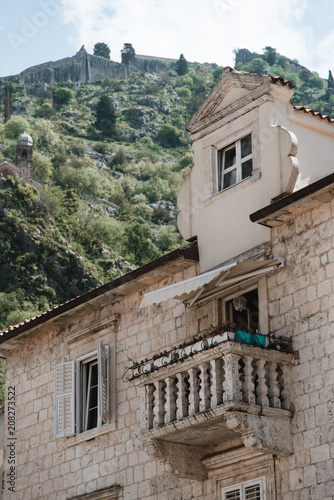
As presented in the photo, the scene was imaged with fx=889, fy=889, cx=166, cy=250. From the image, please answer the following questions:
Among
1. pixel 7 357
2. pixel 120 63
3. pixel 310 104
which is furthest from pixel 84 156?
pixel 7 357

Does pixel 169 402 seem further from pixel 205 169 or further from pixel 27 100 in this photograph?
pixel 27 100

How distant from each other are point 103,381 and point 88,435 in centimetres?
108

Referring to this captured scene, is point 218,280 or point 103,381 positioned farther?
point 103,381

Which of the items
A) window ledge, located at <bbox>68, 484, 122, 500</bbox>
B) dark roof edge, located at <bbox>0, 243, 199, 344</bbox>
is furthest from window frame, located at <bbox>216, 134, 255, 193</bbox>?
window ledge, located at <bbox>68, 484, 122, 500</bbox>

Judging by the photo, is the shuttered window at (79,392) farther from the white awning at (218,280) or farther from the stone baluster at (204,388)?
the stone baluster at (204,388)

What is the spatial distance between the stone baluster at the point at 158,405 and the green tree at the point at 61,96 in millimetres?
156439

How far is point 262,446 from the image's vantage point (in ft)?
39.4

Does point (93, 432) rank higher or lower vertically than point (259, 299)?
lower

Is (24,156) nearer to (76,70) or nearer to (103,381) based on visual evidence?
(76,70)

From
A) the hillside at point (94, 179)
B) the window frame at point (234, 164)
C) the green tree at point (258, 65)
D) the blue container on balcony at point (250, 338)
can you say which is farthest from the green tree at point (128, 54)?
the blue container on balcony at point (250, 338)

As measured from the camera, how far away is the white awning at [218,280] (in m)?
13.3

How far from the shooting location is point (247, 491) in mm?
12859

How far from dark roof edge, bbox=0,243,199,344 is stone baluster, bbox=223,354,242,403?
3.03m

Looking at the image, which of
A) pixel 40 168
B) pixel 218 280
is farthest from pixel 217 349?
pixel 40 168
